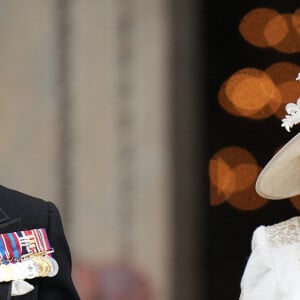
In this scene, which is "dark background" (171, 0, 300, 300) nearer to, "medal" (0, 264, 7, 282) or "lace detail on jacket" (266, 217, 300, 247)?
"lace detail on jacket" (266, 217, 300, 247)

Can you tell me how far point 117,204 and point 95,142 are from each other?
278mm

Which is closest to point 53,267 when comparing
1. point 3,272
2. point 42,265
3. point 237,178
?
point 42,265

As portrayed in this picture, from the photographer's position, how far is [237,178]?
5.90 metres

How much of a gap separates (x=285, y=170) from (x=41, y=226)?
0.66m

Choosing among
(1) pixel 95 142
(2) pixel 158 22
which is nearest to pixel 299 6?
(2) pixel 158 22

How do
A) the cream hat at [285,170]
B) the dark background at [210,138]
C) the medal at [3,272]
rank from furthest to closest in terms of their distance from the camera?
the dark background at [210,138] → the cream hat at [285,170] → the medal at [3,272]

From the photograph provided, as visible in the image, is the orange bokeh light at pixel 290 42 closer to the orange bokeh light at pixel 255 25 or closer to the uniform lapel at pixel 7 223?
the orange bokeh light at pixel 255 25

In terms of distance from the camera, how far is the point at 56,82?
544cm

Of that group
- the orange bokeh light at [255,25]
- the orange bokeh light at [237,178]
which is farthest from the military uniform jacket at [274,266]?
the orange bokeh light at [255,25]

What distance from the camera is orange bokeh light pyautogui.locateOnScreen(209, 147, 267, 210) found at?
5867mm

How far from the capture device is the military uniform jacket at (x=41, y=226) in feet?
10.9

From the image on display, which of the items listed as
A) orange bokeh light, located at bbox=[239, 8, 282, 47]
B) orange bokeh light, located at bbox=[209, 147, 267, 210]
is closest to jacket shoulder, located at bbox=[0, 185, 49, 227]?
orange bokeh light, located at bbox=[209, 147, 267, 210]

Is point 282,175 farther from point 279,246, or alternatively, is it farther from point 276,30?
point 276,30

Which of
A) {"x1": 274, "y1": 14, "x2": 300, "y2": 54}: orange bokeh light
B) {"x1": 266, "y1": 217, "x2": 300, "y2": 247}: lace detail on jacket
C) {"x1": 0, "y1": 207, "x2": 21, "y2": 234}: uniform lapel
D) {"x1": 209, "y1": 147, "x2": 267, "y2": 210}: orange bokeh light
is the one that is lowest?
{"x1": 209, "y1": 147, "x2": 267, "y2": 210}: orange bokeh light
